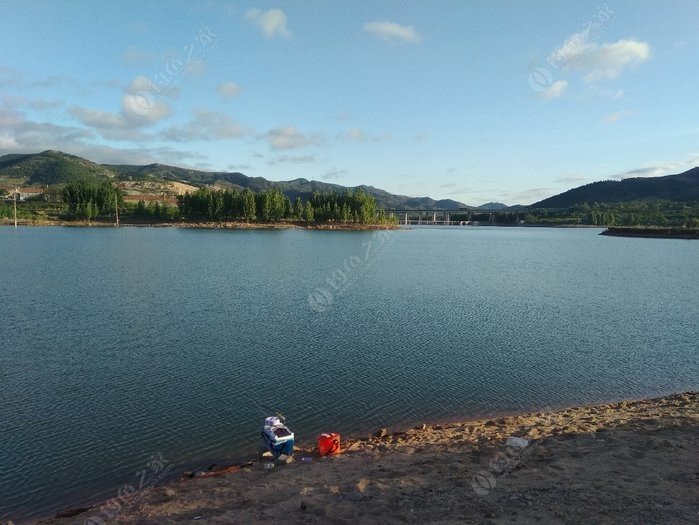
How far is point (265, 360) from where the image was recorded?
1043 inches

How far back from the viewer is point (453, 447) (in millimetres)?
16094

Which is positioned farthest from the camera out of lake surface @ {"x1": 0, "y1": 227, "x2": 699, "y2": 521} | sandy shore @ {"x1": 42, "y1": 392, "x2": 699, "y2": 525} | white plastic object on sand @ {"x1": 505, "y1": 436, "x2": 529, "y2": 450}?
lake surface @ {"x1": 0, "y1": 227, "x2": 699, "y2": 521}

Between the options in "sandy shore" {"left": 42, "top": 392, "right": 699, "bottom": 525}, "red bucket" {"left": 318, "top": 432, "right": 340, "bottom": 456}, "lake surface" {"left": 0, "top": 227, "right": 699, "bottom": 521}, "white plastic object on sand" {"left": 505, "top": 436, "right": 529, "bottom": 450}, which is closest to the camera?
"sandy shore" {"left": 42, "top": 392, "right": 699, "bottom": 525}

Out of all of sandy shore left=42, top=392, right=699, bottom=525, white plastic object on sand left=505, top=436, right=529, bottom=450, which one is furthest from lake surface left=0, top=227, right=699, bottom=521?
white plastic object on sand left=505, top=436, right=529, bottom=450

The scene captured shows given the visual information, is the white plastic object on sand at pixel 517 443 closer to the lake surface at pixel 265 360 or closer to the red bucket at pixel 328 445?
the lake surface at pixel 265 360

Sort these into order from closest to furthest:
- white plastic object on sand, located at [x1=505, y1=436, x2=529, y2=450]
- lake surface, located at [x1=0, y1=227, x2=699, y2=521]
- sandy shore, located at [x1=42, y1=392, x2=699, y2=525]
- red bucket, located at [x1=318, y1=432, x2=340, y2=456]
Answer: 1. sandy shore, located at [x1=42, y1=392, x2=699, y2=525]
2. white plastic object on sand, located at [x1=505, y1=436, x2=529, y2=450]
3. red bucket, located at [x1=318, y1=432, x2=340, y2=456]
4. lake surface, located at [x1=0, y1=227, x2=699, y2=521]

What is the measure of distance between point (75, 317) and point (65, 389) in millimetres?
14873

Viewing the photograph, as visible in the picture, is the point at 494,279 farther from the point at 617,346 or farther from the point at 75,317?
the point at 75,317

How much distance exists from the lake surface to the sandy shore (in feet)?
9.39

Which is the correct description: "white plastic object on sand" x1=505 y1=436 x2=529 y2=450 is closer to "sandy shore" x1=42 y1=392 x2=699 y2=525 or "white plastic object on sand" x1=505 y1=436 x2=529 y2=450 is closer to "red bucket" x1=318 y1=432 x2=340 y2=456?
"sandy shore" x1=42 y1=392 x2=699 y2=525

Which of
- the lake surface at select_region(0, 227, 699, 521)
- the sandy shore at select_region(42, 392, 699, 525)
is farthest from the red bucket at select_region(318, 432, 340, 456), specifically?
the lake surface at select_region(0, 227, 699, 521)

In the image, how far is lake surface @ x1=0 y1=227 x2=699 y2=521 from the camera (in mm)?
17250

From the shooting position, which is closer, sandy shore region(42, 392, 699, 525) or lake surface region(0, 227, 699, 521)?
sandy shore region(42, 392, 699, 525)

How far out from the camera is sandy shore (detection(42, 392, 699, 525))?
1084cm
